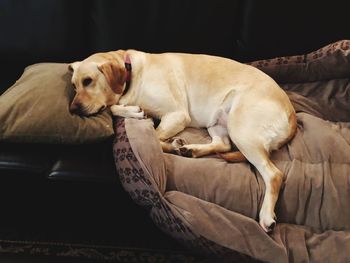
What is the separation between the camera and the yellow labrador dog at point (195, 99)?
1.72m

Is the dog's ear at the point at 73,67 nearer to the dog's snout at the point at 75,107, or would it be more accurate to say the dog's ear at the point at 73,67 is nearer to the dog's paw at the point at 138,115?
the dog's snout at the point at 75,107

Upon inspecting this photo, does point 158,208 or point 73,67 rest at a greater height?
point 73,67

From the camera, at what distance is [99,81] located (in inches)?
72.1

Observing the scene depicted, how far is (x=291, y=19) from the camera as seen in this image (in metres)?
2.22

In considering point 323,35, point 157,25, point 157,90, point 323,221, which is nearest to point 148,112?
point 157,90

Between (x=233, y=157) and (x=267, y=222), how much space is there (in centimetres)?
34

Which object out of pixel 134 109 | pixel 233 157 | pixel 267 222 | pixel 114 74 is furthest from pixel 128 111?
pixel 267 222

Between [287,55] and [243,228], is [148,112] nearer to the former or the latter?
[243,228]

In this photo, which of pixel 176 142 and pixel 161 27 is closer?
pixel 176 142

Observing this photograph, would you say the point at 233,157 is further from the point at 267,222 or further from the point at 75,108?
the point at 75,108

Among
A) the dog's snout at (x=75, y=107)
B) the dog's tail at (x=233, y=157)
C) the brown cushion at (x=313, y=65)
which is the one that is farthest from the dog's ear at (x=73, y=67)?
the brown cushion at (x=313, y=65)

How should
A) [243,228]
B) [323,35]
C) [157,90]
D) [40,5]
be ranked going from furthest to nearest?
1. [323,35]
2. [40,5]
3. [157,90]
4. [243,228]

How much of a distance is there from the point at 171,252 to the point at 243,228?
0.38 meters

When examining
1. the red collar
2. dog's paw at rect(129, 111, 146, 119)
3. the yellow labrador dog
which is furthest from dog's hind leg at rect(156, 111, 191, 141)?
the red collar
